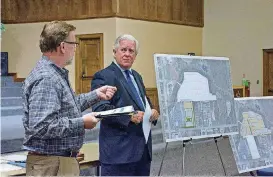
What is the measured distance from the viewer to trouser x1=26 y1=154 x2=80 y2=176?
7.38ft

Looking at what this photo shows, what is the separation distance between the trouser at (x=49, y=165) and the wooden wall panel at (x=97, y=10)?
7584 millimetres

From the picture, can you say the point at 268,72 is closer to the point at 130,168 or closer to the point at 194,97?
the point at 194,97

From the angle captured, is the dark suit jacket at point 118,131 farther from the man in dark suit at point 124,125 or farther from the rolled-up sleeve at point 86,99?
the rolled-up sleeve at point 86,99

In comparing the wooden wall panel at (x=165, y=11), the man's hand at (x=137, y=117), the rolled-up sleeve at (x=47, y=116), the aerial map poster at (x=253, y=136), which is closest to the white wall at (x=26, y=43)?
the wooden wall panel at (x=165, y=11)

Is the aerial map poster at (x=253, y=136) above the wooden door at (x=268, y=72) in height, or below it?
below

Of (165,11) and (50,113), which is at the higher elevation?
(165,11)

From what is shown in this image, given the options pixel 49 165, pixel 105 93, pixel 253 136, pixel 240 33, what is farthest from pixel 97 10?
pixel 49 165

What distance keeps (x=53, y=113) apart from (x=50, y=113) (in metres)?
0.02

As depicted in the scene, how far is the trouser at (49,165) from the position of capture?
88.6 inches

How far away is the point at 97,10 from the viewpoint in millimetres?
9961

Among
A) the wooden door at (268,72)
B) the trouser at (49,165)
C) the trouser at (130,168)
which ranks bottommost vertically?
the trouser at (130,168)

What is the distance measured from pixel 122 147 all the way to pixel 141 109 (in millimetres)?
276

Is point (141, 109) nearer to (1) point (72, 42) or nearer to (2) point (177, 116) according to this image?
(2) point (177, 116)

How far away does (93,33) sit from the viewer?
1003 centimetres
